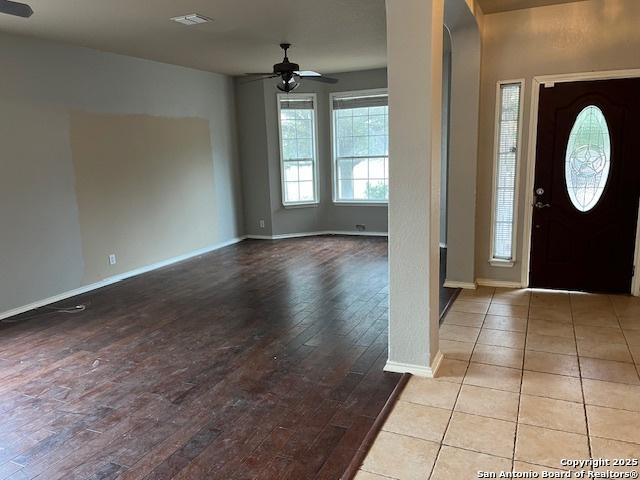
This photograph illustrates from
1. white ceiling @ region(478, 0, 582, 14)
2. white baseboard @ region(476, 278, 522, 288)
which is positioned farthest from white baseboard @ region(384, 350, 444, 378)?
white ceiling @ region(478, 0, 582, 14)

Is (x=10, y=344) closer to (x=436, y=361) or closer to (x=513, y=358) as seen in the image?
(x=436, y=361)

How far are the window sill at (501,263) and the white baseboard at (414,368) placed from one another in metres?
2.00

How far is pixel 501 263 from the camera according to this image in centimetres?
457

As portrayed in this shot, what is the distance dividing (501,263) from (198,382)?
124 inches

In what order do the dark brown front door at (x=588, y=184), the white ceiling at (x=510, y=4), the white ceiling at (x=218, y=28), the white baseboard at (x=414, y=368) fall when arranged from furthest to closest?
the dark brown front door at (x=588, y=184) → the white ceiling at (x=510, y=4) → the white ceiling at (x=218, y=28) → the white baseboard at (x=414, y=368)

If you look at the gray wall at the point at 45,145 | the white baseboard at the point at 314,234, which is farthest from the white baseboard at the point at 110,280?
the white baseboard at the point at 314,234

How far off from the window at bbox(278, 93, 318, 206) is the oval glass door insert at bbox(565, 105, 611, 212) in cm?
425

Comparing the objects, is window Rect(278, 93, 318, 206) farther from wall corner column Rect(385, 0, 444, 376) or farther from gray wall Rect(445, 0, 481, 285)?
wall corner column Rect(385, 0, 444, 376)

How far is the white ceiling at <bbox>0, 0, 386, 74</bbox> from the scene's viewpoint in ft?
12.0

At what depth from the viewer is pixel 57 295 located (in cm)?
470

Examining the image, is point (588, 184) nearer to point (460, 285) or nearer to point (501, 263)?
point (501, 263)

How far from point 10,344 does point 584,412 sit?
395 centimetres

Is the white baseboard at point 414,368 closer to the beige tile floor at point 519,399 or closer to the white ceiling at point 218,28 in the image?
the beige tile floor at point 519,399

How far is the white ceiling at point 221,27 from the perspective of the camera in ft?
12.0
